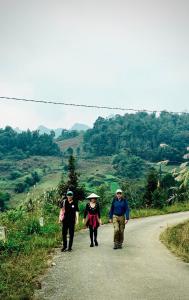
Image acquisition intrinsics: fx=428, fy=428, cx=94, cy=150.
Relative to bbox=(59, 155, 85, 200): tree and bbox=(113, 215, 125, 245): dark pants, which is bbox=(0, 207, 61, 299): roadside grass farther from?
bbox=(59, 155, 85, 200): tree

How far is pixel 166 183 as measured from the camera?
6350 centimetres

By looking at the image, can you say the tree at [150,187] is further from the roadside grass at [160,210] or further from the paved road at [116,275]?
the paved road at [116,275]

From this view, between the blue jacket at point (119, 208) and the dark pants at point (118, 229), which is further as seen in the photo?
the blue jacket at point (119, 208)

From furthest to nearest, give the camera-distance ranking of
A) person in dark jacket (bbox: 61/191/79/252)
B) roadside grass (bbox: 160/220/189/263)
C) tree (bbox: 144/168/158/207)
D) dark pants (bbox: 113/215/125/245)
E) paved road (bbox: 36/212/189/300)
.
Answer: tree (bbox: 144/168/158/207) → dark pants (bbox: 113/215/125/245) → person in dark jacket (bbox: 61/191/79/252) → roadside grass (bbox: 160/220/189/263) → paved road (bbox: 36/212/189/300)

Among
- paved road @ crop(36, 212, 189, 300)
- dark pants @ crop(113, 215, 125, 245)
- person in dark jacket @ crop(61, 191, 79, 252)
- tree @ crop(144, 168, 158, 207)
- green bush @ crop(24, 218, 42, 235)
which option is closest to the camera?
paved road @ crop(36, 212, 189, 300)

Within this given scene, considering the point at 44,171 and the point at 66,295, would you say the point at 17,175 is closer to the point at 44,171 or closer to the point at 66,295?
the point at 44,171

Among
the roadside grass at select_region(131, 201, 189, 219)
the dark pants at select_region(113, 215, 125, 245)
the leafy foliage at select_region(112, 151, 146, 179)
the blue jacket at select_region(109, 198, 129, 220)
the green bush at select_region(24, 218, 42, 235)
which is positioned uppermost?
the blue jacket at select_region(109, 198, 129, 220)

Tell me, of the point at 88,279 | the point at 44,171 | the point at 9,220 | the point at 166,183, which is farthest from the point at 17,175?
the point at 88,279

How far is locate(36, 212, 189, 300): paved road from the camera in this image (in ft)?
28.2

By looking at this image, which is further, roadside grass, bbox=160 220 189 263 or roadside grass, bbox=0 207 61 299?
roadside grass, bbox=160 220 189 263

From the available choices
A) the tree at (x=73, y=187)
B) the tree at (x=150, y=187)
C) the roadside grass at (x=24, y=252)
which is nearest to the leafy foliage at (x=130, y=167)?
the tree at (x=150, y=187)

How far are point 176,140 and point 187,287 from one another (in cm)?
17122

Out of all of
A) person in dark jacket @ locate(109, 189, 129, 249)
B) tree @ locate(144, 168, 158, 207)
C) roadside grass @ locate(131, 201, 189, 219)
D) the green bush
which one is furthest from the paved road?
tree @ locate(144, 168, 158, 207)

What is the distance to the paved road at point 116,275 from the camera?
8.61 m
